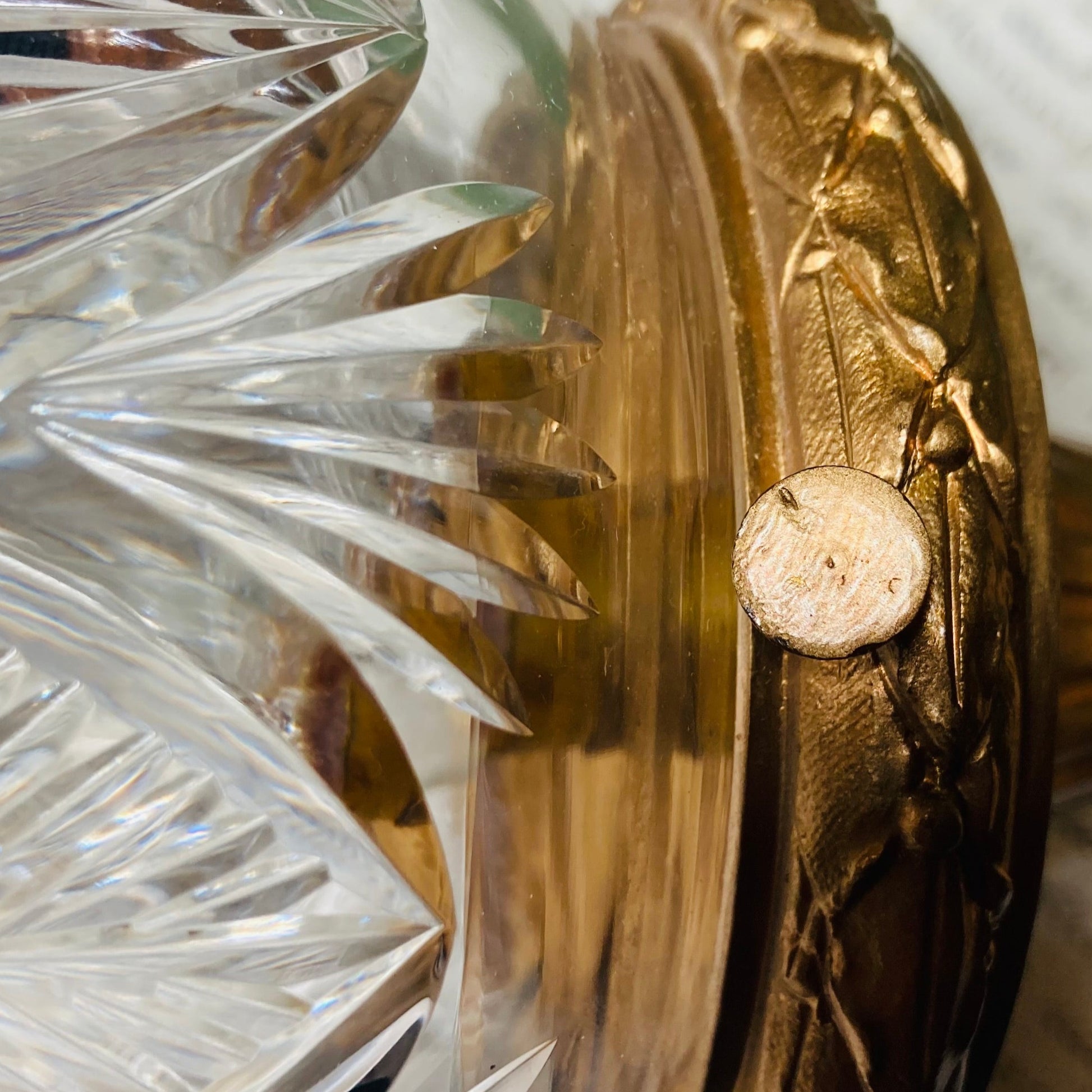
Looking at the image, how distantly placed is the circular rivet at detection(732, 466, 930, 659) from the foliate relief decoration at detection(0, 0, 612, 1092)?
4 cm

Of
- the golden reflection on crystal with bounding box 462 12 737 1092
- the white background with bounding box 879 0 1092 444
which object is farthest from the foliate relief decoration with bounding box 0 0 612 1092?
the white background with bounding box 879 0 1092 444

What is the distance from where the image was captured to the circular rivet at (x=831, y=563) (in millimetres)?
188

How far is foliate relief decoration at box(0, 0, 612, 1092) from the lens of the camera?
0.21 m

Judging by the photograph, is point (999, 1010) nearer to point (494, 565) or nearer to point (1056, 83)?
point (494, 565)

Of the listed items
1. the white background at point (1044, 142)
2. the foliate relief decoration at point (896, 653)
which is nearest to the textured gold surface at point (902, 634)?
the foliate relief decoration at point (896, 653)

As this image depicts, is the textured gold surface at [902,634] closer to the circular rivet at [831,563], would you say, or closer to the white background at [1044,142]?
the circular rivet at [831,563]

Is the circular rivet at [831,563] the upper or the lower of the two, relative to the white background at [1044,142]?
lower

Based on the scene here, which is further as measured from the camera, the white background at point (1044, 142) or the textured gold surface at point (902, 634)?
the white background at point (1044, 142)

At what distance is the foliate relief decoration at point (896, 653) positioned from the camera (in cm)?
20

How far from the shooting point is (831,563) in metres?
0.19

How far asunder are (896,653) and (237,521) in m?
0.15

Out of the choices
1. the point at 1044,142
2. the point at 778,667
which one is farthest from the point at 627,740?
the point at 1044,142

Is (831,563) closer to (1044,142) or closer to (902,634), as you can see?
(902,634)

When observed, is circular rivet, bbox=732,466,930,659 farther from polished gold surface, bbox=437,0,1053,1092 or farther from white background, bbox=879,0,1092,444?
white background, bbox=879,0,1092,444
